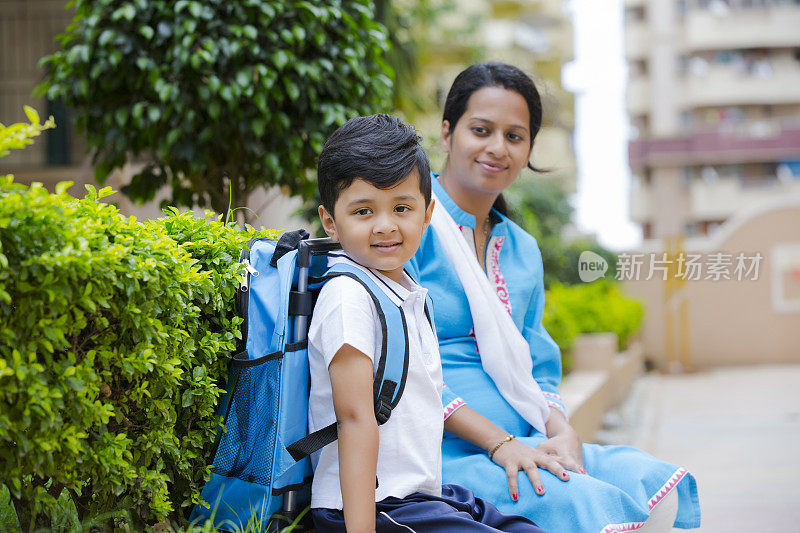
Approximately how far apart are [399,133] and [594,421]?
4.75m

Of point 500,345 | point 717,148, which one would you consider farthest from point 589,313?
point 717,148

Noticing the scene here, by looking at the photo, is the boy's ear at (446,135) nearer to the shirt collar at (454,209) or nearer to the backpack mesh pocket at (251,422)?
the shirt collar at (454,209)

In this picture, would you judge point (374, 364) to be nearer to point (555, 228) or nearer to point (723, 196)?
point (555, 228)

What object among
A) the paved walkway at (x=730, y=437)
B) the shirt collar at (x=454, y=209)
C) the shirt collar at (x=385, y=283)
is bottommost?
the paved walkway at (x=730, y=437)

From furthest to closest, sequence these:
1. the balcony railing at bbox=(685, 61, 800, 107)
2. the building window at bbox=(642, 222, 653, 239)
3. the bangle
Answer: the balcony railing at bbox=(685, 61, 800, 107), the building window at bbox=(642, 222, 653, 239), the bangle

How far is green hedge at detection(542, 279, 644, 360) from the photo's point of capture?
712 cm

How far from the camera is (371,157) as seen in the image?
1.78 m

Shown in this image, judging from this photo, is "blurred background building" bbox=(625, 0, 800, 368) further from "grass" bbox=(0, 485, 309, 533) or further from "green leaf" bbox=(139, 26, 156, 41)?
"grass" bbox=(0, 485, 309, 533)

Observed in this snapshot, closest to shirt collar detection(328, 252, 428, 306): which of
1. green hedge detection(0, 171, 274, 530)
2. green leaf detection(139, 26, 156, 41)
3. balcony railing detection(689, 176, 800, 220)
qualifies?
green hedge detection(0, 171, 274, 530)

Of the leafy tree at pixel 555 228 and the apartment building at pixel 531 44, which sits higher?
the apartment building at pixel 531 44

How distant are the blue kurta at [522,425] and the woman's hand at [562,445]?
35 mm

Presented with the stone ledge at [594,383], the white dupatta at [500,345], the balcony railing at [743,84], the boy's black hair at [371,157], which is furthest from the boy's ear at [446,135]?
the balcony railing at [743,84]

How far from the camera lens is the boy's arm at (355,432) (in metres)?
1.62

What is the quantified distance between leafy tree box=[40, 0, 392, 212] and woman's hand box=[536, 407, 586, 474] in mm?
1813
